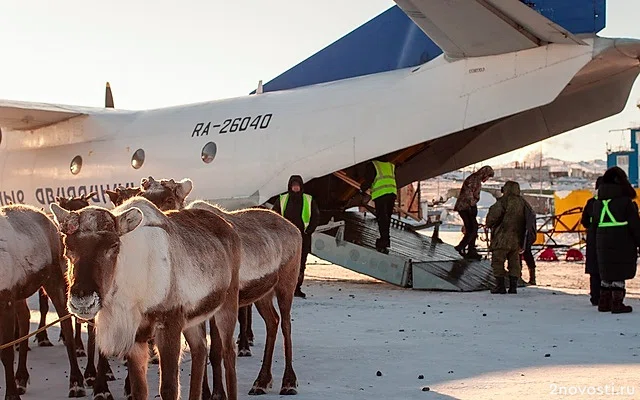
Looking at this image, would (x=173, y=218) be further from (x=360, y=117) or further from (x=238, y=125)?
(x=238, y=125)

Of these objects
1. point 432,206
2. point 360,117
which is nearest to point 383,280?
point 360,117

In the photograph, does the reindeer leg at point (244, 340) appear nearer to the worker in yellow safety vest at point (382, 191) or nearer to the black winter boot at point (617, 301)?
the black winter boot at point (617, 301)

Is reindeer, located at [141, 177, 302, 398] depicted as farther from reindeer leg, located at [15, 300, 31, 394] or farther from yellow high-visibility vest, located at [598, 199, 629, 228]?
yellow high-visibility vest, located at [598, 199, 629, 228]

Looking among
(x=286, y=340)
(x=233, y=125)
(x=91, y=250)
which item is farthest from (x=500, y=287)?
(x=91, y=250)

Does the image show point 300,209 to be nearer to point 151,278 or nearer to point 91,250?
point 151,278

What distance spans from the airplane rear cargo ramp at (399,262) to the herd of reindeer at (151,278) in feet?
23.5

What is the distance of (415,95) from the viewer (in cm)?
1380

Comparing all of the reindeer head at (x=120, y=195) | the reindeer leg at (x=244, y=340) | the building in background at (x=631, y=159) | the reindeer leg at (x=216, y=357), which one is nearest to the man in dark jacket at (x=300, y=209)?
the reindeer leg at (x=244, y=340)

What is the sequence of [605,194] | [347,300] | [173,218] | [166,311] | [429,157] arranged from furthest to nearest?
[429,157], [347,300], [605,194], [173,218], [166,311]

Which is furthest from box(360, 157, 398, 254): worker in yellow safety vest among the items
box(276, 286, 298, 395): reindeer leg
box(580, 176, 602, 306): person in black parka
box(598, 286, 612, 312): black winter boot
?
box(276, 286, 298, 395): reindeer leg

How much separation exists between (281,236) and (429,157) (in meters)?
9.92

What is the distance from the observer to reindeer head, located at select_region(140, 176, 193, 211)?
7.13 metres

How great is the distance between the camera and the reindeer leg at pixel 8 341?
6.33m

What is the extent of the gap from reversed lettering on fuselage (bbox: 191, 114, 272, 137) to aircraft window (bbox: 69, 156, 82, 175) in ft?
9.58
